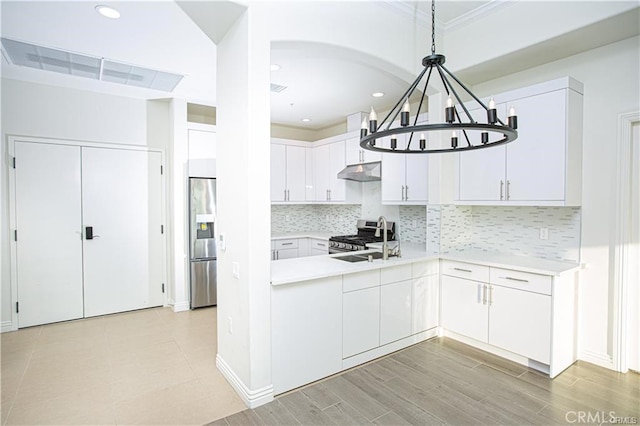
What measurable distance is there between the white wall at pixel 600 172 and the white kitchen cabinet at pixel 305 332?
2.25 m

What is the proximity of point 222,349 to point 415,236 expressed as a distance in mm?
2913

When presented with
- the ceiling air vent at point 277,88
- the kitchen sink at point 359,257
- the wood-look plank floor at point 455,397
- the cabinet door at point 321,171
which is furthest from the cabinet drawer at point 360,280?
the cabinet door at point 321,171

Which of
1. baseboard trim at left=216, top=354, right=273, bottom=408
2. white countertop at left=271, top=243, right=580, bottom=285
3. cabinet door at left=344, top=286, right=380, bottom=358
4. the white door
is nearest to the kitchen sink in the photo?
white countertop at left=271, top=243, right=580, bottom=285

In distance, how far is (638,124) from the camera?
9.24 ft

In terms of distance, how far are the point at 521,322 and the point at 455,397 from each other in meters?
0.95

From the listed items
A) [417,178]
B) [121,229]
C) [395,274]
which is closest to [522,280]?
[395,274]

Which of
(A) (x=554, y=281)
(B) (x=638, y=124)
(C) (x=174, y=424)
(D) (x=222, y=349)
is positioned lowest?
(C) (x=174, y=424)

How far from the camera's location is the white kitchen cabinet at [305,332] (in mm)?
2561

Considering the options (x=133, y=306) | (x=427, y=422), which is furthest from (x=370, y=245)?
(x=133, y=306)

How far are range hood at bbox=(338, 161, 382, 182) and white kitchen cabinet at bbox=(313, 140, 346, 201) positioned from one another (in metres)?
0.26

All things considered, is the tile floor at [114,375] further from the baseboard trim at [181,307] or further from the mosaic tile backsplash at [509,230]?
the mosaic tile backsplash at [509,230]

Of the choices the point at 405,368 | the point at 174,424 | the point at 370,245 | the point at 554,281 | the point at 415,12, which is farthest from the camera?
the point at 370,245

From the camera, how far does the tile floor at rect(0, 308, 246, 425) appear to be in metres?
2.38

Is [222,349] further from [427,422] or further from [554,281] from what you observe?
[554,281]
